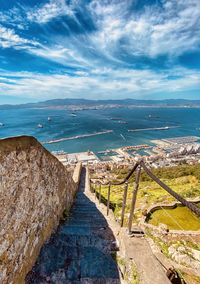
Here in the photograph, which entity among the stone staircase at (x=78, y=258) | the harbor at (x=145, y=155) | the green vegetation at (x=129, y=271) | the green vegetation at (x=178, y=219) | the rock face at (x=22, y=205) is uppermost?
the rock face at (x=22, y=205)

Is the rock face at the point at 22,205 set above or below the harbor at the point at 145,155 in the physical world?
above

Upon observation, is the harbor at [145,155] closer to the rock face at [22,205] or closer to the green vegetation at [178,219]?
the green vegetation at [178,219]

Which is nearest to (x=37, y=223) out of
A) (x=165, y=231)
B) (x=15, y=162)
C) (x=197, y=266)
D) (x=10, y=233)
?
(x=10, y=233)

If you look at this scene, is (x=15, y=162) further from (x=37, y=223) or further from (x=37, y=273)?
(x=37, y=273)

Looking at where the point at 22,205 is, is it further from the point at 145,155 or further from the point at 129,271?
the point at 145,155

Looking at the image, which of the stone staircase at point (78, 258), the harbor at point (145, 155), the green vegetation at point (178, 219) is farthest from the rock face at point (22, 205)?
the harbor at point (145, 155)

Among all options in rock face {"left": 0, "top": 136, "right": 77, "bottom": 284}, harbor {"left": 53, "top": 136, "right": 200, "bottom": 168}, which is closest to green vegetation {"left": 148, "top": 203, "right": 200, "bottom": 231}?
rock face {"left": 0, "top": 136, "right": 77, "bottom": 284}

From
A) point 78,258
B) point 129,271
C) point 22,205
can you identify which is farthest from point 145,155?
point 22,205
